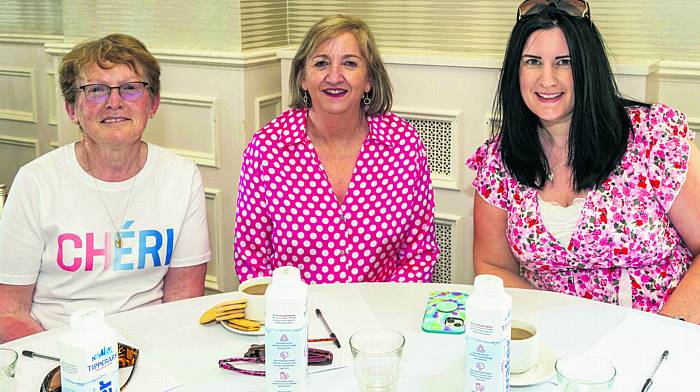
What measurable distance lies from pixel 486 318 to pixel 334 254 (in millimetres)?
1041

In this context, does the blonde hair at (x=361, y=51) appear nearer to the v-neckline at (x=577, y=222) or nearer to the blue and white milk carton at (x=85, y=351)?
the v-neckline at (x=577, y=222)

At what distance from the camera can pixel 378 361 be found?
133 centimetres

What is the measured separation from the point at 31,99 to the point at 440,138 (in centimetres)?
224

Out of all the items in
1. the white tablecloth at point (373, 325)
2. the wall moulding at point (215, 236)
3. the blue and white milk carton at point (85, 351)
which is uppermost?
the blue and white milk carton at point (85, 351)

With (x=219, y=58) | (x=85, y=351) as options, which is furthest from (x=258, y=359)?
(x=219, y=58)

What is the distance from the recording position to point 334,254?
2.24 m

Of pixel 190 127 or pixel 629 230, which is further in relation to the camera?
pixel 190 127

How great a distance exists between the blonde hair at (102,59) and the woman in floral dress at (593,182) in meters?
0.90

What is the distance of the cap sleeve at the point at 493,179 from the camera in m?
2.17

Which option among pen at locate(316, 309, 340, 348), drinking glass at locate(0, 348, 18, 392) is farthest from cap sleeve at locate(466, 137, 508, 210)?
drinking glass at locate(0, 348, 18, 392)

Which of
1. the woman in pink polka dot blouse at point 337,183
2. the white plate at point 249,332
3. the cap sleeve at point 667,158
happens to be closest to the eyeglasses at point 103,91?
the woman in pink polka dot blouse at point 337,183

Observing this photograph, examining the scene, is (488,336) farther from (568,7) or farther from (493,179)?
(568,7)

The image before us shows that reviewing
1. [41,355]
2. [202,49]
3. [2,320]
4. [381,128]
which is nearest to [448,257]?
[381,128]

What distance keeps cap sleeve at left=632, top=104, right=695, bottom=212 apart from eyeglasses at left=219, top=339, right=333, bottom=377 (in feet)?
3.23
